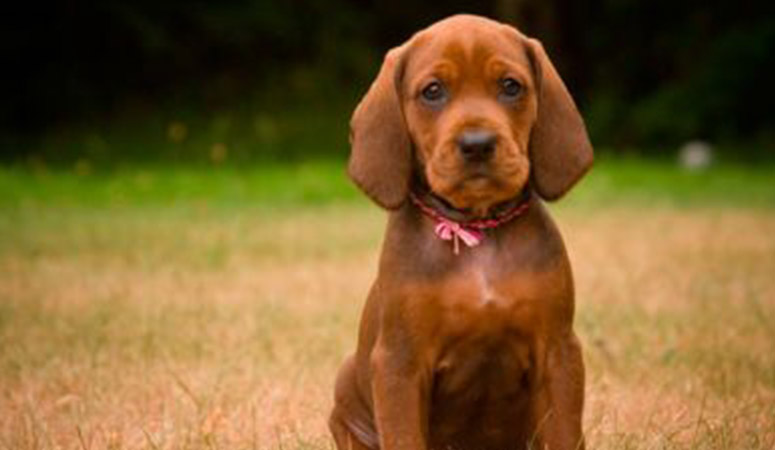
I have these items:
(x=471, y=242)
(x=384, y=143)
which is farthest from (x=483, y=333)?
(x=384, y=143)

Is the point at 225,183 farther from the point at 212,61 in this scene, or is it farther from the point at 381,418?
the point at 381,418

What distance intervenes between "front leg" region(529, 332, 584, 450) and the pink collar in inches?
15.0

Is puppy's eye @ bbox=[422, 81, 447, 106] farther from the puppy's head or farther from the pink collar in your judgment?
the pink collar

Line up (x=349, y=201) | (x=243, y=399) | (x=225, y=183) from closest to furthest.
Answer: (x=243, y=399) < (x=349, y=201) < (x=225, y=183)

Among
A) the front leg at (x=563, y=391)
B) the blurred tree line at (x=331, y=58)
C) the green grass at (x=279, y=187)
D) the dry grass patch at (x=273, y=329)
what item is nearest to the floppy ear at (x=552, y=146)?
the front leg at (x=563, y=391)

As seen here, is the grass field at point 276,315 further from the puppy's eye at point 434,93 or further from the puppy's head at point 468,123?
the puppy's eye at point 434,93

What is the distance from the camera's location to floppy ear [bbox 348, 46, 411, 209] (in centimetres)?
424

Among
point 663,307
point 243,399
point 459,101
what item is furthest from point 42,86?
point 459,101

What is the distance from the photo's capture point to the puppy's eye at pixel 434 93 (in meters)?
4.15

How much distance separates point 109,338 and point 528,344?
350cm

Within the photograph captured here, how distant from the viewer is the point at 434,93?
4.17 m

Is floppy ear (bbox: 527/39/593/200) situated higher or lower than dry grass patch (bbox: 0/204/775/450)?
higher

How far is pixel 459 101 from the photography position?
4.11 m

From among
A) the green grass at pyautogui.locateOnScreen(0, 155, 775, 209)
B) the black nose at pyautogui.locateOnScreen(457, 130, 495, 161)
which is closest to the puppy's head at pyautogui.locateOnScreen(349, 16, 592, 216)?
the black nose at pyautogui.locateOnScreen(457, 130, 495, 161)
